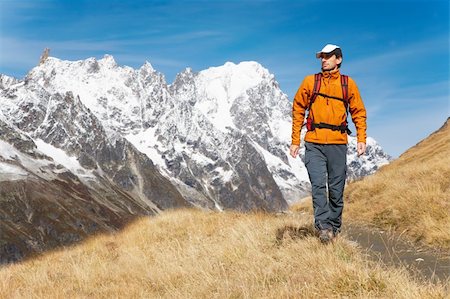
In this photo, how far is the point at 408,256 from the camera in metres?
9.99

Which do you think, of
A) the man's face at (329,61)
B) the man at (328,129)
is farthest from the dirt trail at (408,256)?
the man's face at (329,61)

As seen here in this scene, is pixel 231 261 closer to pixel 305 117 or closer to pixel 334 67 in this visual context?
pixel 305 117

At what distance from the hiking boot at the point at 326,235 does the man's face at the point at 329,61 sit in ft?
9.96

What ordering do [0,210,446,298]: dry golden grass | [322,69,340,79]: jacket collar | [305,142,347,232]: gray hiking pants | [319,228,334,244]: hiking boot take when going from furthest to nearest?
[322,69,340,79]: jacket collar → [305,142,347,232]: gray hiking pants → [319,228,334,244]: hiking boot → [0,210,446,298]: dry golden grass

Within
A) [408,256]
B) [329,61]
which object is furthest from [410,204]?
[329,61]

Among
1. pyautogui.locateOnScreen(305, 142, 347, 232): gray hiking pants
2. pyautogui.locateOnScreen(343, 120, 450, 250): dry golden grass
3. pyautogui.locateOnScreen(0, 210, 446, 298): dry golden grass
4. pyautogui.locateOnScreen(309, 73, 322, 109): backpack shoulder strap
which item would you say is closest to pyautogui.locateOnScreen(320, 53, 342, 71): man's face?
pyautogui.locateOnScreen(309, 73, 322, 109): backpack shoulder strap

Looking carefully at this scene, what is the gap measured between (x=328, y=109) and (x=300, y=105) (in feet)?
1.79

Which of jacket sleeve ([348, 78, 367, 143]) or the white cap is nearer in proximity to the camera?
the white cap

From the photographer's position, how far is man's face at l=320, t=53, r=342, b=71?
971 cm

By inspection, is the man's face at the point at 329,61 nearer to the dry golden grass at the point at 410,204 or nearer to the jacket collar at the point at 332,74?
the jacket collar at the point at 332,74

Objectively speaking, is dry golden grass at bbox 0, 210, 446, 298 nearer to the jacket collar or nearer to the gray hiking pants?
the gray hiking pants

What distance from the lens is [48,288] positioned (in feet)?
32.6

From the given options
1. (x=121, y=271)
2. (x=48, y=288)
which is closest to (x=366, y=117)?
(x=121, y=271)

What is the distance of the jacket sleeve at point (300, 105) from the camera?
984cm
